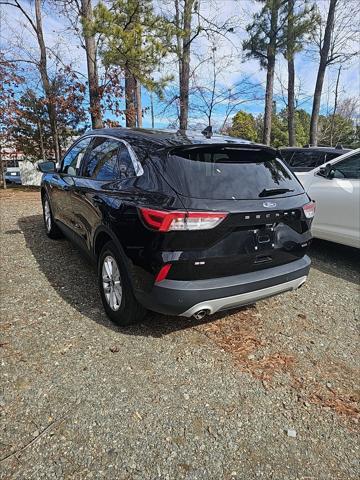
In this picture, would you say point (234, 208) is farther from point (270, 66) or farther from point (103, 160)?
point (270, 66)

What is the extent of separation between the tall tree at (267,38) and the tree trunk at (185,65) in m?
3.60

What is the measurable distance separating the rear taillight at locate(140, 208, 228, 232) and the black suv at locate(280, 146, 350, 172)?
16.3ft

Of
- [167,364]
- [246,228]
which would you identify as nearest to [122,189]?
[246,228]

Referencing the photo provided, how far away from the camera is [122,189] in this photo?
9.12ft

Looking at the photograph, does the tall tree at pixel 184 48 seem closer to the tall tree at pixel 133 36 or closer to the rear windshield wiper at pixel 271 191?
the tall tree at pixel 133 36

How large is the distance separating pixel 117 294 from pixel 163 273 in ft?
2.54

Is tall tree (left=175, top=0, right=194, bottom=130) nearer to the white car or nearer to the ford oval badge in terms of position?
the white car

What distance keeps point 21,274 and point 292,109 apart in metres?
16.7

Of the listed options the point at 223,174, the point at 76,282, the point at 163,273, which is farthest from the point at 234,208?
the point at 76,282

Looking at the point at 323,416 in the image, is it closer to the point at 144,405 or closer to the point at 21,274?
the point at 144,405

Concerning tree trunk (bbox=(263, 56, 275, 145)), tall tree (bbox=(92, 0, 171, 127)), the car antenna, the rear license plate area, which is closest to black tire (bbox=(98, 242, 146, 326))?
the rear license plate area

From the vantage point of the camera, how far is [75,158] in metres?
4.31

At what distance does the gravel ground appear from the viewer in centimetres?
186

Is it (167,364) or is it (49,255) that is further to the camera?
(49,255)
